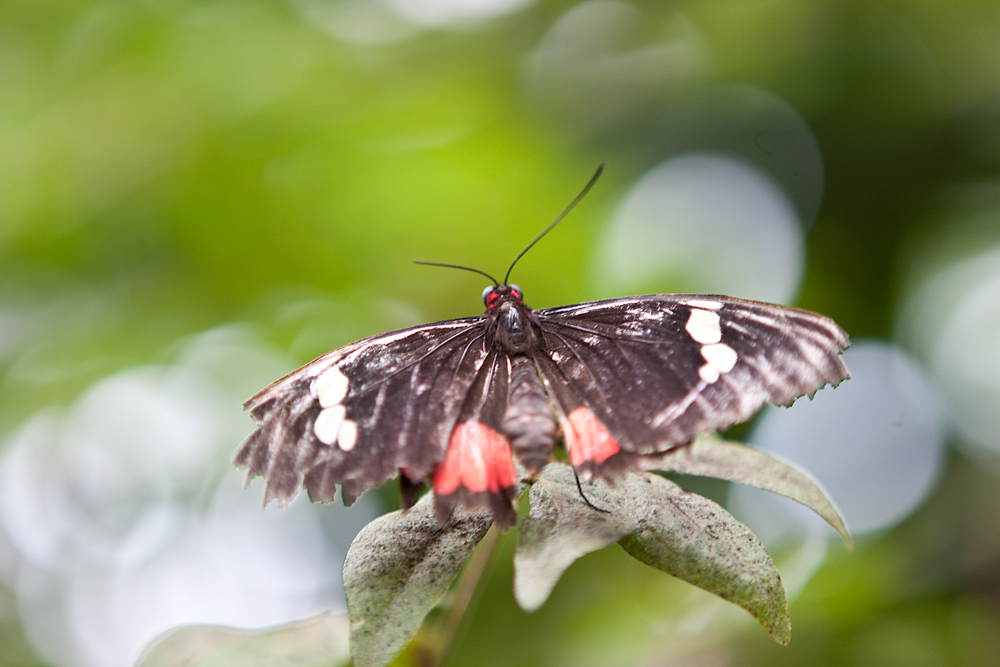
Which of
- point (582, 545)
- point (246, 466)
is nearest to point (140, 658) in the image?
point (246, 466)

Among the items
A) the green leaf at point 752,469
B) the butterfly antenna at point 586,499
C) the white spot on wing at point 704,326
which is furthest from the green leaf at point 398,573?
the white spot on wing at point 704,326

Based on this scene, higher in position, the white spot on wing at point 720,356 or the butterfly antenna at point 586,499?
the white spot on wing at point 720,356

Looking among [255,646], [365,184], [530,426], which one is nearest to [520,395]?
[530,426]

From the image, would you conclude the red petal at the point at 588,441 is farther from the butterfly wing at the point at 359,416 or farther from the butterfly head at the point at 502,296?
the butterfly head at the point at 502,296

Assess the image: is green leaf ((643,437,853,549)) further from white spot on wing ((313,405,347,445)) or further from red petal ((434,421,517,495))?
white spot on wing ((313,405,347,445))

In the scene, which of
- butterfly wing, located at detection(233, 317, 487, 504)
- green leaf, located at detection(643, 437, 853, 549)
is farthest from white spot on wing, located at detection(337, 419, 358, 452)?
green leaf, located at detection(643, 437, 853, 549)

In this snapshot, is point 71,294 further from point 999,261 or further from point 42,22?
point 999,261

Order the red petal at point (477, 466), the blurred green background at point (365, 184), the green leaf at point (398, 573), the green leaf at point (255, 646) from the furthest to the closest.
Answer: the blurred green background at point (365, 184) → the green leaf at point (255, 646) → the red petal at point (477, 466) → the green leaf at point (398, 573)
